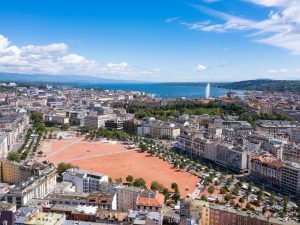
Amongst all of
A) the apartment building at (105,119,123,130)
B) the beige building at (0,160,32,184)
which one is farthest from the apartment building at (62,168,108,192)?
the apartment building at (105,119,123,130)

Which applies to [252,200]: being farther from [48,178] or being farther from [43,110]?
[43,110]

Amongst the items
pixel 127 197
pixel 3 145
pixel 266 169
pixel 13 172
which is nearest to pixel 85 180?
pixel 127 197

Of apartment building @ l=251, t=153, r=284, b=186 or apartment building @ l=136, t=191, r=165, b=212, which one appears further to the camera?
apartment building @ l=251, t=153, r=284, b=186

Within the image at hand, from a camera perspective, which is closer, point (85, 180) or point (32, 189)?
point (32, 189)

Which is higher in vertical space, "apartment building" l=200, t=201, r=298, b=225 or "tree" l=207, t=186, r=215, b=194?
"apartment building" l=200, t=201, r=298, b=225

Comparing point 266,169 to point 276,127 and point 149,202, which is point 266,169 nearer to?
point 149,202

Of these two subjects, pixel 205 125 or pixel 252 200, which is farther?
pixel 205 125

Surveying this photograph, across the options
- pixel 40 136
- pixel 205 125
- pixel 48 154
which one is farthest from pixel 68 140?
pixel 205 125

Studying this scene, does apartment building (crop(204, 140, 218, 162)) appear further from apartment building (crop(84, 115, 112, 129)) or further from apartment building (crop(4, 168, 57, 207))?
apartment building (crop(84, 115, 112, 129))
